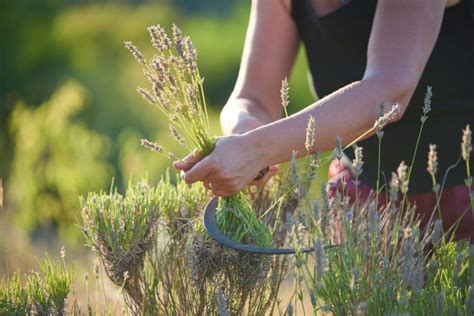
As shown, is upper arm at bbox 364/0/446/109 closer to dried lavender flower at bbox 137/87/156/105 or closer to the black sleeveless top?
the black sleeveless top

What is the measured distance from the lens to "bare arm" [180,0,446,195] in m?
1.97

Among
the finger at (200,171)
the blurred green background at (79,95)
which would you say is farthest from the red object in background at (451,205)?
the blurred green background at (79,95)

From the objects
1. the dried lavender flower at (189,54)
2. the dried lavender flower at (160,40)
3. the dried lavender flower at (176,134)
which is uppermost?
the dried lavender flower at (160,40)

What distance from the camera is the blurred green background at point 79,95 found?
15.7 ft

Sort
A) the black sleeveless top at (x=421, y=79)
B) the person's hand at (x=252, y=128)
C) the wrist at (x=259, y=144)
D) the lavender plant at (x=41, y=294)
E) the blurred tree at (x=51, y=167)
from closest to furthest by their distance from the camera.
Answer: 1. the wrist at (x=259, y=144)
2. the lavender plant at (x=41, y=294)
3. the person's hand at (x=252, y=128)
4. the black sleeveless top at (x=421, y=79)
5. the blurred tree at (x=51, y=167)

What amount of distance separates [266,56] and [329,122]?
0.73 m

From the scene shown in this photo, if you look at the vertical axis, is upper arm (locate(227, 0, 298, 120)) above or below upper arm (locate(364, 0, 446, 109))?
above

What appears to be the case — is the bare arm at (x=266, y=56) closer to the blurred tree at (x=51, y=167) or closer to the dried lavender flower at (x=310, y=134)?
the dried lavender flower at (x=310, y=134)

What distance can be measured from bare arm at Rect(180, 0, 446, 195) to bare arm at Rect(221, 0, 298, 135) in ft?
1.91

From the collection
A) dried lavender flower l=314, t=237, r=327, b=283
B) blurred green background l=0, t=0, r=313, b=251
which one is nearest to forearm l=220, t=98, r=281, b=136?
dried lavender flower l=314, t=237, r=327, b=283

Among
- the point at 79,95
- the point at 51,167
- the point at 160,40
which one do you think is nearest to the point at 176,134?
the point at 160,40

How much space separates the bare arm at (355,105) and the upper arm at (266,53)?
1.91 ft

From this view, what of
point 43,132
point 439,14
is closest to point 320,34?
point 439,14

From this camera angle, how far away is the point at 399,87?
207cm
